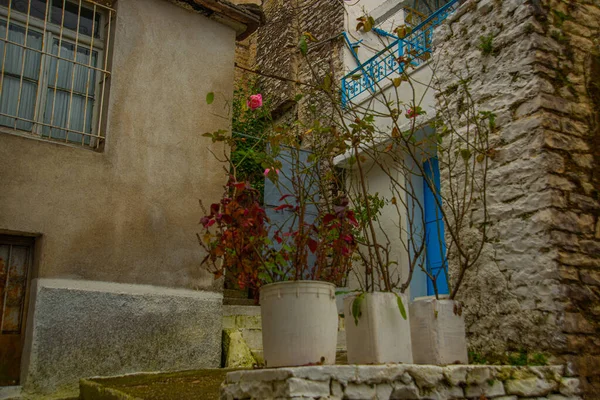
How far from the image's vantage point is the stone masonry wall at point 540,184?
3609mm

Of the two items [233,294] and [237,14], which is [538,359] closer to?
[233,294]

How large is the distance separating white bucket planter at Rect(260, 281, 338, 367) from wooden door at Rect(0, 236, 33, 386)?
254 cm

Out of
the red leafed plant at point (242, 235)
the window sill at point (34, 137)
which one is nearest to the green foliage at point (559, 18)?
the red leafed plant at point (242, 235)

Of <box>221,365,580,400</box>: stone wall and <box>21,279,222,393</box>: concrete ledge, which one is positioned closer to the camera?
<box>221,365,580,400</box>: stone wall

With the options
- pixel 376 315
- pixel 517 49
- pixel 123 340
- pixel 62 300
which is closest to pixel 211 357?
pixel 123 340

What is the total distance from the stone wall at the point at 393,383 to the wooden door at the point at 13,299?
2492 mm

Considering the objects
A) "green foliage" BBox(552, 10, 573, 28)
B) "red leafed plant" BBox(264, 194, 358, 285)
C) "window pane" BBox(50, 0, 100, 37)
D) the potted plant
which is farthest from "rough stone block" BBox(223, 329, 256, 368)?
"green foliage" BBox(552, 10, 573, 28)

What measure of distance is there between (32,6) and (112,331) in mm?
2954

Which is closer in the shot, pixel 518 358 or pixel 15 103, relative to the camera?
pixel 518 358

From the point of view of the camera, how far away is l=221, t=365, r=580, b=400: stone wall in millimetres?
2375

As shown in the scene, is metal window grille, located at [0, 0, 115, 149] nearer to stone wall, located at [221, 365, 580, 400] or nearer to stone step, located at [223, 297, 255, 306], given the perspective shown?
stone step, located at [223, 297, 255, 306]

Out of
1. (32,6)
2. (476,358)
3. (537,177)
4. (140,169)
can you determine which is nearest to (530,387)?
(476,358)

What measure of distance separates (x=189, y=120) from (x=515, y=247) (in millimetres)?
3240

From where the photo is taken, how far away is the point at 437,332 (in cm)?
323
